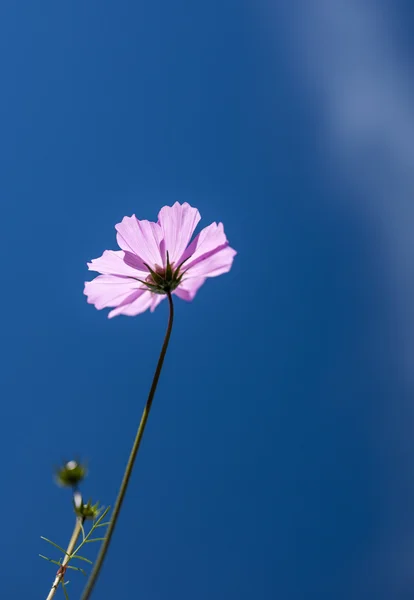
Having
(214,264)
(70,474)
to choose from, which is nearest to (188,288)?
(214,264)

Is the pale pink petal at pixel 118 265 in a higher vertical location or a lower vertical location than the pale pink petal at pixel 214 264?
higher

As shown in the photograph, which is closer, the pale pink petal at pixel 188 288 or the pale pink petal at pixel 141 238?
the pale pink petal at pixel 188 288

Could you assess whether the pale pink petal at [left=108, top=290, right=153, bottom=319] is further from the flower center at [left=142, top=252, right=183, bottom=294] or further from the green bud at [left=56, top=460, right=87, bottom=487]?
the green bud at [left=56, top=460, right=87, bottom=487]

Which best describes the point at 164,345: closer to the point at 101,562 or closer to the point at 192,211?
the point at 101,562

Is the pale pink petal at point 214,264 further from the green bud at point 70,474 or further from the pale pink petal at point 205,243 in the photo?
the green bud at point 70,474

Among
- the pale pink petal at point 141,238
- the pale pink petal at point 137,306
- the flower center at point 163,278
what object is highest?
the pale pink petal at point 141,238

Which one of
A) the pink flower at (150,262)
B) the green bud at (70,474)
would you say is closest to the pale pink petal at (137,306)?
the pink flower at (150,262)

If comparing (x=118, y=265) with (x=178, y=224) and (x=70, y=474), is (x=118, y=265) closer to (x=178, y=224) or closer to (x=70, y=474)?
(x=178, y=224)

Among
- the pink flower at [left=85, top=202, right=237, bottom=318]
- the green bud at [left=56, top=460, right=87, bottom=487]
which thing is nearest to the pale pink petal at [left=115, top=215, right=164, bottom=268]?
the pink flower at [left=85, top=202, right=237, bottom=318]
